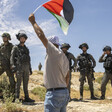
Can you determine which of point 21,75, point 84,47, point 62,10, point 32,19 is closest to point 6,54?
point 21,75

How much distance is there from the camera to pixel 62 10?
3.80 metres

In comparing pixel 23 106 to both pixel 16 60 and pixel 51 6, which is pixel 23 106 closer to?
pixel 16 60

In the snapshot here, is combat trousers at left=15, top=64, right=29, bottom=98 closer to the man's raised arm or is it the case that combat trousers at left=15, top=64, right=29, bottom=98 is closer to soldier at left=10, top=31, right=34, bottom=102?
soldier at left=10, top=31, right=34, bottom=102

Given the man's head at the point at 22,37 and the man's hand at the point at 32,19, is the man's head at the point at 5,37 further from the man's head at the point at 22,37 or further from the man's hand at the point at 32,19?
the man's hand at the point at 32,19

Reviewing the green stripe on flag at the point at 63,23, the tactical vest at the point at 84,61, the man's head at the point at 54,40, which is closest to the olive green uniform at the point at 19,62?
the tactical vest at the point at 84,61

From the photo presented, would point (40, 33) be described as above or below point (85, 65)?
above

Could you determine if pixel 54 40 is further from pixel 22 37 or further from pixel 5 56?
pixel 5 56

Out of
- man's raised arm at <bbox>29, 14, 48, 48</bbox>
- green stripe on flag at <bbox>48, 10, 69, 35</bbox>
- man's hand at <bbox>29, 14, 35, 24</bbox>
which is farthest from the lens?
green stripe on flag at <bbox>48, 10, 69, 35</bbox>

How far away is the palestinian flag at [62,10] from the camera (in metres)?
3.65

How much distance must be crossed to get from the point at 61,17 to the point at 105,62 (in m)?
5.26

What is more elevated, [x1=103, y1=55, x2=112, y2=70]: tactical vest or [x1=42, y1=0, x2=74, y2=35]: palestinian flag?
[x1=42, y1=0, x2=74, y2=35]: palestinian flag

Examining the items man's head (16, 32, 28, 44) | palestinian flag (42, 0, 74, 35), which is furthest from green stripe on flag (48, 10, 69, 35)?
man's head (16, 32, 28, 44)

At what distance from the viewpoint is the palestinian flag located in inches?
144

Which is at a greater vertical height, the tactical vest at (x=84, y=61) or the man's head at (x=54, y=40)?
the man's head at (x=54, y=40)
